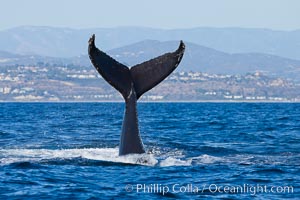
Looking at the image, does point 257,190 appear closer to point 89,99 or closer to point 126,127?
point 126,127

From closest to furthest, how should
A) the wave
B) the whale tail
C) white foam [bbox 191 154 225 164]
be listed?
the whale tail → the wave → white foam [bbox 191 154 225 164]

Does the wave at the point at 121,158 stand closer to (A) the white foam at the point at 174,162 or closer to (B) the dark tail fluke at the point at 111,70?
(A) the white foam at the point at 174,162

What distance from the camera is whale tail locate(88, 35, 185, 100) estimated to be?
19.0m

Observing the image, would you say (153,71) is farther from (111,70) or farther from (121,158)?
(121,158)

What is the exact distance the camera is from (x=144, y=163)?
19469 mm

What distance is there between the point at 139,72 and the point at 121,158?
204 cm

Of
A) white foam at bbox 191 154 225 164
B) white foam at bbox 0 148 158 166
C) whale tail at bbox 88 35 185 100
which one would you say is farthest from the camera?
white foam at bbox 191 154 225 164

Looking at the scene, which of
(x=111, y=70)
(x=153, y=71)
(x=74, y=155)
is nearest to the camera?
(x=111, y=70)

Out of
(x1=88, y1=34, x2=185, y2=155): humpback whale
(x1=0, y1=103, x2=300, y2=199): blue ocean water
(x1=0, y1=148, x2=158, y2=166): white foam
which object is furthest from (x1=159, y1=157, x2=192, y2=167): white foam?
(x1=88, y1=34, x2=185, y2=155): humpback whale

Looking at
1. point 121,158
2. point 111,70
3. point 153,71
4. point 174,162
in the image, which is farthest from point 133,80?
point 174,162

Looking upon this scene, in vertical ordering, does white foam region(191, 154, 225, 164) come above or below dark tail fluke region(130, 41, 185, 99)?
below

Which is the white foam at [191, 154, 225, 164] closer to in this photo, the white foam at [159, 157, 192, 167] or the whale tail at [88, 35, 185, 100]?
the white foam at [159, 157, 192, 167]

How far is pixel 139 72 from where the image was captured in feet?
65.1

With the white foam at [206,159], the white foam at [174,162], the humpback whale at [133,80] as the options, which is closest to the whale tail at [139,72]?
the humpback whale at [133,80]
